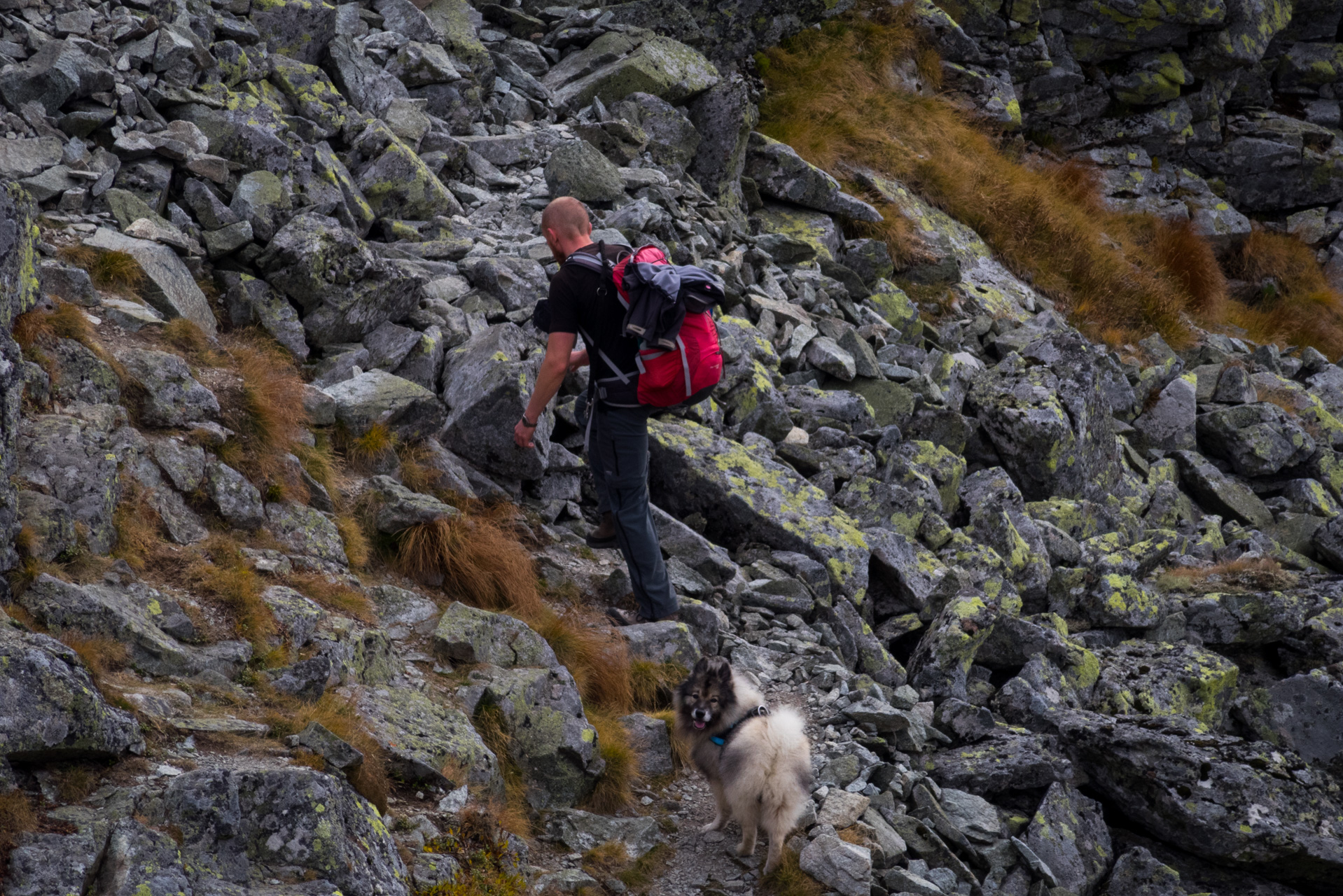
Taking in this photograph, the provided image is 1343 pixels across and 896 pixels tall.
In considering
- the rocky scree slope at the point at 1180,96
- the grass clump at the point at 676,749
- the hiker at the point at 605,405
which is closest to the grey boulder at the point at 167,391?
the hiker at the point at 605,405

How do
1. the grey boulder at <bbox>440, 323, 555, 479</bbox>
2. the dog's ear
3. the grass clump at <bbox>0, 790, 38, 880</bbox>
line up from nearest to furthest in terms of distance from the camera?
the grass clump at <bbox>0, 790, 38, 880</bbox>, the dog's ear, the grey boulder at <bbox>440, 323, 555, 479</bbox>

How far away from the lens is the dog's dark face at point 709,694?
5848mm

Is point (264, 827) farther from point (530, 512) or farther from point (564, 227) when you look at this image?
point (530, 512)

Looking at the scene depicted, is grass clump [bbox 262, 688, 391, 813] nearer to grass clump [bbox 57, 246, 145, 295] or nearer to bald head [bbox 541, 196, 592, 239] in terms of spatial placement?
bald head [bbox 541, 196, 592, 239]

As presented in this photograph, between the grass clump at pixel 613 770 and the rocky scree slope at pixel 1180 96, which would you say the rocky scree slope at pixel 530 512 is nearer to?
the grass clump at pixel 613 770

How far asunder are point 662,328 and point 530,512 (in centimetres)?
255

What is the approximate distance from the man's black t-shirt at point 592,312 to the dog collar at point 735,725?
254 cm

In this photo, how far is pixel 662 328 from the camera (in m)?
6.63

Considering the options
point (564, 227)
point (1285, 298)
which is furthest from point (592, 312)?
point (1285, 298)

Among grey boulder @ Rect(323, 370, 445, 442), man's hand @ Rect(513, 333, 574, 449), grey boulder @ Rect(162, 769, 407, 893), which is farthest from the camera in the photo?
grey boulder @ Rect(323, 370, 445, 442)

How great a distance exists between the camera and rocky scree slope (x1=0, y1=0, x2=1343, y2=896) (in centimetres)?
475

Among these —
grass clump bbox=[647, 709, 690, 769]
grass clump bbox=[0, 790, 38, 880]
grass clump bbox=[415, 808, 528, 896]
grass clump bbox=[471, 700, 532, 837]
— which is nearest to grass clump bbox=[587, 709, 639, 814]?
grass clump bbox=[647, 709, 690, 769]

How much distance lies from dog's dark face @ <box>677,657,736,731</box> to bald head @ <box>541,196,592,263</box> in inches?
122

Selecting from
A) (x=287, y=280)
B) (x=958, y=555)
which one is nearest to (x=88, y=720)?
(x=287, y=280)
